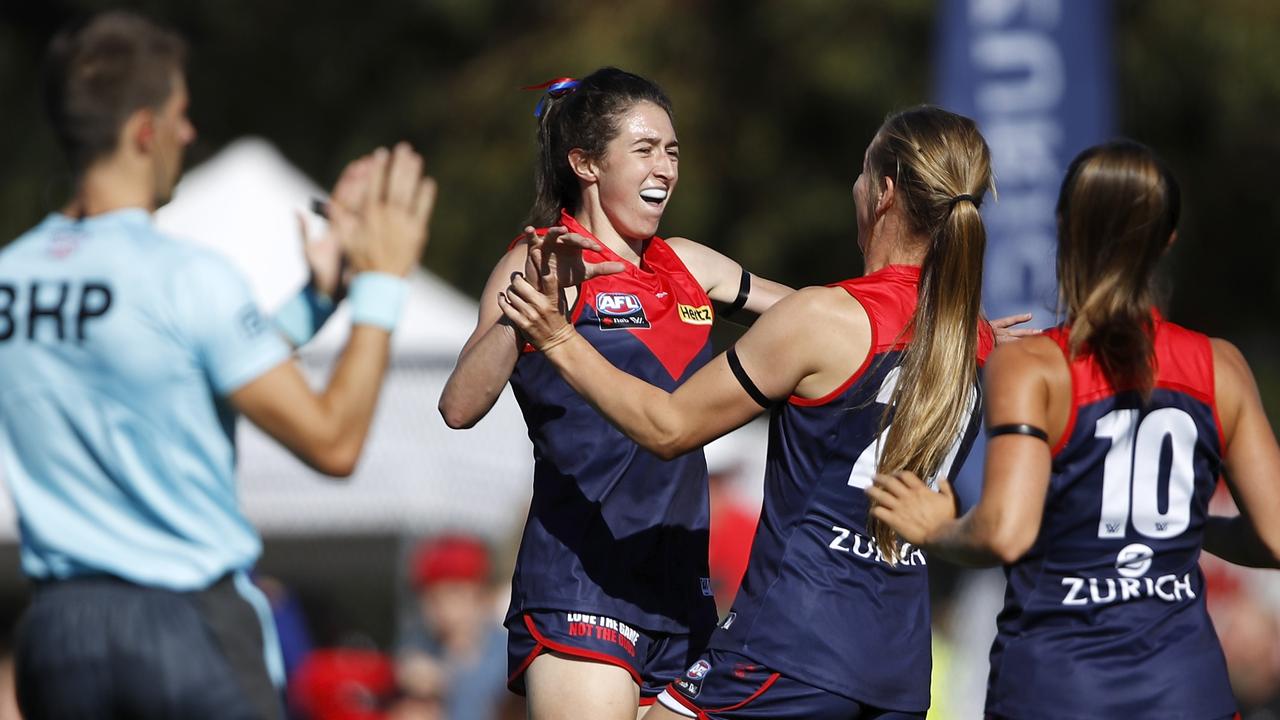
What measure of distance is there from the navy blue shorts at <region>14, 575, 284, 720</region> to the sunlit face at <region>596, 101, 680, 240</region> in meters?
1.57

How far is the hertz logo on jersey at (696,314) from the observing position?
4.43 m

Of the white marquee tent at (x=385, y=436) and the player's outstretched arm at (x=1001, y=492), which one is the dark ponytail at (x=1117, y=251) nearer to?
the player's outstretched arm at (x=1001, y=492)

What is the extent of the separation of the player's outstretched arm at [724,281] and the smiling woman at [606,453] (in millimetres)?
164

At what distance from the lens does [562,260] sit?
13.0 feet

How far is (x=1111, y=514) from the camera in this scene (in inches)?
138

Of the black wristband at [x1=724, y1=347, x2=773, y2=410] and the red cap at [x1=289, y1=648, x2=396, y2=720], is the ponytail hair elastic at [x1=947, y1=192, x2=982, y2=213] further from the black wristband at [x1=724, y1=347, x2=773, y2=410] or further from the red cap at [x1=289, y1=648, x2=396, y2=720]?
the red cap at [x1=289, y1=648, x2=396, y2=720]

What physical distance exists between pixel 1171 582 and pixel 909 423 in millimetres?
667

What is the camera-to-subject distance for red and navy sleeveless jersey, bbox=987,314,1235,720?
11.5 feet

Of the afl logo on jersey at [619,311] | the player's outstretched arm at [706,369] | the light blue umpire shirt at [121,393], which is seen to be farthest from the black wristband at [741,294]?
the light blue umpire shirt at [121,393]

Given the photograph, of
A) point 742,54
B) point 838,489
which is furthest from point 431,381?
point 838,489

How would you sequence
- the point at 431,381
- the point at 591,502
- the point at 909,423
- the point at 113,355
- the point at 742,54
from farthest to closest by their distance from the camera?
the point at 742,54, the point at 431,381, the point at 591,502, the point at 909,423, the point at 113,355

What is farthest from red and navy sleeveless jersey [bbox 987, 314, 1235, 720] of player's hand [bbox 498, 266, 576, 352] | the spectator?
the spectator

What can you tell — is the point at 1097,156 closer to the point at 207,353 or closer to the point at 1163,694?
the point at 1163,694

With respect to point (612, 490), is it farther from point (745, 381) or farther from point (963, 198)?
point (963, 198)
